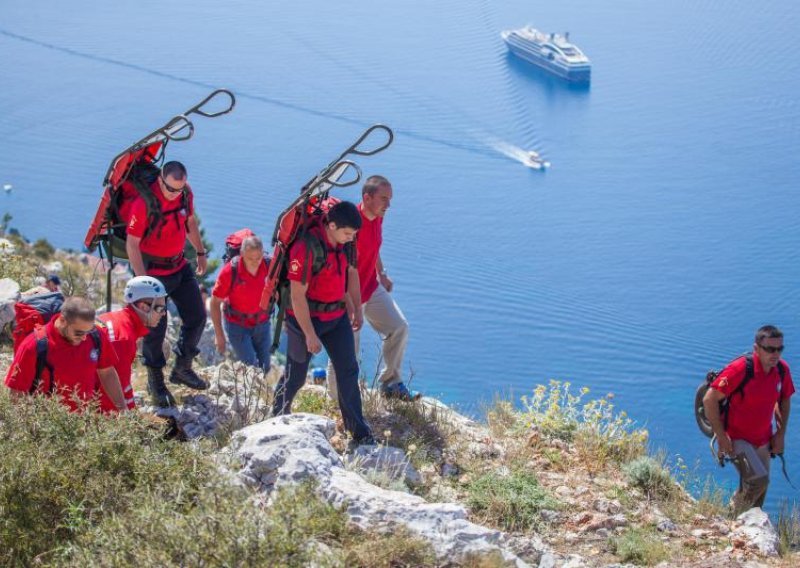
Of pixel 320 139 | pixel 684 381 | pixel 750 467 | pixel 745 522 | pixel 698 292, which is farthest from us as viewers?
pixel 320 139

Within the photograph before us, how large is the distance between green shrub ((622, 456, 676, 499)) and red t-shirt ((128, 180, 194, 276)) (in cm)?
297

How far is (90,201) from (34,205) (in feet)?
5.57

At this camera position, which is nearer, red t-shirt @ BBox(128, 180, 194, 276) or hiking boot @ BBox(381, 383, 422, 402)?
red t-shirt @ BBox(128, 180, 194, 276)

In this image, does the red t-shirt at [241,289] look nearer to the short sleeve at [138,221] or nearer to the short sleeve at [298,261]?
the short sleeve at [138,221]

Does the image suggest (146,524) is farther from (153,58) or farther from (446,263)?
(153,58)

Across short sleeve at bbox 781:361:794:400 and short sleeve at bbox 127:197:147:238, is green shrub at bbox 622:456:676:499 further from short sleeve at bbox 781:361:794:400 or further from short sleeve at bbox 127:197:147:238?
short sleeve at bbox 127:197:147:238

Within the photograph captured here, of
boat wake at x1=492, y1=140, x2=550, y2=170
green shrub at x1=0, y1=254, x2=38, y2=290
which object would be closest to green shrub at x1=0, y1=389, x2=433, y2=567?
green shrub at x1=0, y1=254, x2=38, y2=290

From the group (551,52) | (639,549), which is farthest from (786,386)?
(551,52)

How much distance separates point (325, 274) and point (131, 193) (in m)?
1.53

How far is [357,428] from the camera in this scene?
5406 millimetres

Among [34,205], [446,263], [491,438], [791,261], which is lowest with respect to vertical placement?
[34,205]

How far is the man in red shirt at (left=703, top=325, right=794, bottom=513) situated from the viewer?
554cm

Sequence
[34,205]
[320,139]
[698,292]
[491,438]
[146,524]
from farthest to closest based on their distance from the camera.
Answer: [320,139] → [34,205] → [698,292] → [491,438] → [146,524]

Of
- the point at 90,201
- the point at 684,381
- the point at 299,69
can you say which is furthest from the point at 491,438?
the point at 299,69
